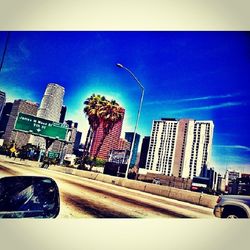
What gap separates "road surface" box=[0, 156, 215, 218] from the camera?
4.85 metres

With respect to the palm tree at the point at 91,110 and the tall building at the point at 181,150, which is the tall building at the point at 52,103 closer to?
the palm tree at the point at 91,110

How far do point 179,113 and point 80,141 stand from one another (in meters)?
2.29

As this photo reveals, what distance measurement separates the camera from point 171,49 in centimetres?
577

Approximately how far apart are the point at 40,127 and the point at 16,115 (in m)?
0.55

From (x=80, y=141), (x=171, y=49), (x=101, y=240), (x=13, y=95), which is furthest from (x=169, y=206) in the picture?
(x=13, y=95)

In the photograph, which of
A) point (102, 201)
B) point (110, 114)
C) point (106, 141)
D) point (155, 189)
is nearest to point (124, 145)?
point (106, 141)

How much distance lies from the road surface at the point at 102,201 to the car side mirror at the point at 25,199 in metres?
0.33

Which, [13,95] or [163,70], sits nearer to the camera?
[13,95]

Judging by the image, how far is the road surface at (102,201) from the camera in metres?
4.85

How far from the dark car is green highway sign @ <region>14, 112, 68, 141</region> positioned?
11.4 feet

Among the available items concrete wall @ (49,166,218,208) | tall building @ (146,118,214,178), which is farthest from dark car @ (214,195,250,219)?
tall building @ (146,118,214,178)

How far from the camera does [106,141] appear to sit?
583 cm

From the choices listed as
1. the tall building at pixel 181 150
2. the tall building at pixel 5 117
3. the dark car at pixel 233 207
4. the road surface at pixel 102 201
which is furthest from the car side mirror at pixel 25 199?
the dark car at pixel 233 207
